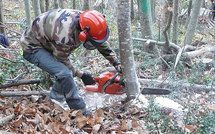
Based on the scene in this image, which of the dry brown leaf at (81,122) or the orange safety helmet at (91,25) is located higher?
the orange safety helmet at (91,25)

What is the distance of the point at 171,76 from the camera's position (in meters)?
4.09

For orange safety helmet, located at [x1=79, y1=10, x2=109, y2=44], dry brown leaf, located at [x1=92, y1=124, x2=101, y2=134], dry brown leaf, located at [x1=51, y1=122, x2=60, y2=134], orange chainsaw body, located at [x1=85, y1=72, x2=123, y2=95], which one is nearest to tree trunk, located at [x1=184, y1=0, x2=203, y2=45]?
orange chainsaw body, located at [x1=85, y1=72, x2=123, y2=95]

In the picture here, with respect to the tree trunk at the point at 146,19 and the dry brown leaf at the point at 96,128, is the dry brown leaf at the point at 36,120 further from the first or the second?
the tree trunk at the point at 146,19

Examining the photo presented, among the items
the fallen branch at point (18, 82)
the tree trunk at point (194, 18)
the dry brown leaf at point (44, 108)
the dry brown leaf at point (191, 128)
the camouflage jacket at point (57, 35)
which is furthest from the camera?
the tree trunk at point (194, 18)

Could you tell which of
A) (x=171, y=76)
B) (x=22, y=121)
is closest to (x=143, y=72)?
(x=171, y=76)

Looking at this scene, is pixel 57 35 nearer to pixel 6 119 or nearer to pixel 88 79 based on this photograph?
pixel 88 79

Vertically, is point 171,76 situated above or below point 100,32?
below

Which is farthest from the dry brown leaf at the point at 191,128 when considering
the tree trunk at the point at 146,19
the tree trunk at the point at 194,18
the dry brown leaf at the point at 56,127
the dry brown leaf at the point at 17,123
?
the tree trunk at the point at 194,18

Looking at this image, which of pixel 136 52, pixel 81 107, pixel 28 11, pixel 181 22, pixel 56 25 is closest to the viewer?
pixel 56 25

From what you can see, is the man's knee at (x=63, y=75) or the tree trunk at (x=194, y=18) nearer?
the man's knee at (x=63, y=75)

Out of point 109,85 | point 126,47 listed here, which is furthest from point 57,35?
point 109,85

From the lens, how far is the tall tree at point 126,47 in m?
2.94

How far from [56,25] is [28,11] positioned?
155 inches

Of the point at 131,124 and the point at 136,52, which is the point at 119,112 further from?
the point at 136,52
